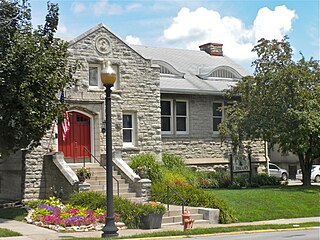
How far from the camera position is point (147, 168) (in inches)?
910

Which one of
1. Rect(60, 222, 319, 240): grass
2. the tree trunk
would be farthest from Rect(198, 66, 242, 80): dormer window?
Rect(60, 222, 319, 240): grass

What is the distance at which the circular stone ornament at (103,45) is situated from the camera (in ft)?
→ 78.9

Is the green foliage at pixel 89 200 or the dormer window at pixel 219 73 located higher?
the dormer window at pixel 219 73

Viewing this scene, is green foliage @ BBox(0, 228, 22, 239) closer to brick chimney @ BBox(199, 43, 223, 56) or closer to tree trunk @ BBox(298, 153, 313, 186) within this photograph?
tree trunk @ BBox(298, 153, 313, 186)

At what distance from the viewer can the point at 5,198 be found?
891 inches

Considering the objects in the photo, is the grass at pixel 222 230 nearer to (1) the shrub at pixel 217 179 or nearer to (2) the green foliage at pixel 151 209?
(2) the green foliage at pixel 151 209

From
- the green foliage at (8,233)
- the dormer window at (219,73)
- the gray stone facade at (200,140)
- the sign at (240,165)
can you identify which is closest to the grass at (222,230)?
the green foliage at (8,233)

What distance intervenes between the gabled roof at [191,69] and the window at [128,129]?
2.96 metres

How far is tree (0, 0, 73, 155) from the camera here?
1756cm

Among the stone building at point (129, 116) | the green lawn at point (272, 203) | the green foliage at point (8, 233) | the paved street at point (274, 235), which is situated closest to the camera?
the paved street at point (274, 235)

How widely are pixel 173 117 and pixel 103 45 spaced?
624 centimetres

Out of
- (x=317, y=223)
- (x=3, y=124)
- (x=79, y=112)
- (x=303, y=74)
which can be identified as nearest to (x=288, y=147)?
(x=303, y=74)

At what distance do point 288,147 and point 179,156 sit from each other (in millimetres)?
5201

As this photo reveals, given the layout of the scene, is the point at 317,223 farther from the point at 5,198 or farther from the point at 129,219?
the point at 5,198
